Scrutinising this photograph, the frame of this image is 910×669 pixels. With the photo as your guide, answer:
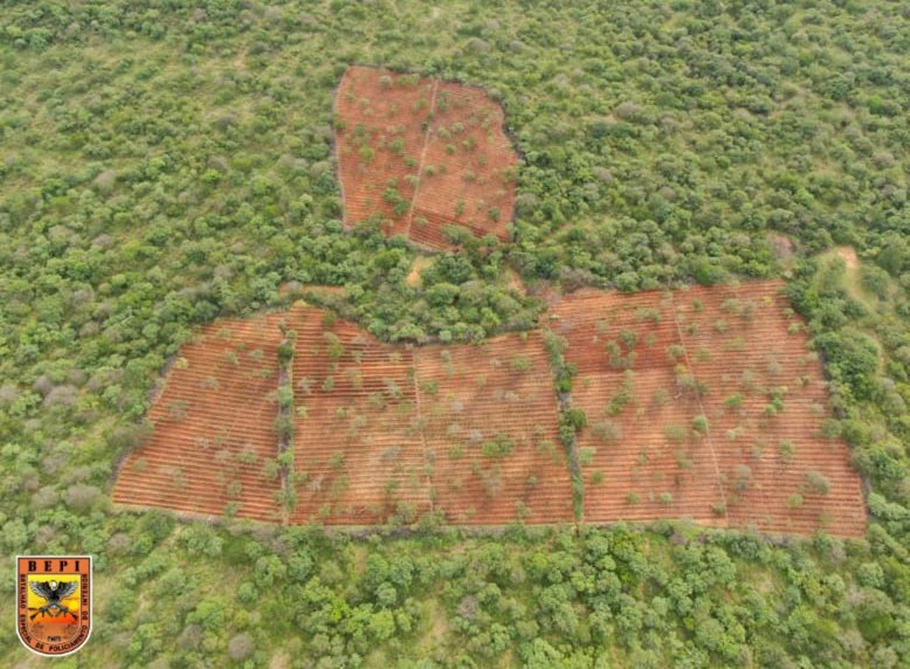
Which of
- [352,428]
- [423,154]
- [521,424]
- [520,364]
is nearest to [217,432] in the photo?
[352,428]

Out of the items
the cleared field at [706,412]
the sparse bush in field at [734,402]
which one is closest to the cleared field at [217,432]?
the cleared field at [706,412]

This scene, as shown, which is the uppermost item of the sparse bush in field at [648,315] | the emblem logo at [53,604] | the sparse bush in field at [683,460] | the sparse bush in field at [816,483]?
the sparse bush in field at [648,315]

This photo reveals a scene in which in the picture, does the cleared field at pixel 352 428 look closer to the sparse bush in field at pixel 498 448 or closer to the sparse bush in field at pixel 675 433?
the sparse bush in field at pixel 498 448

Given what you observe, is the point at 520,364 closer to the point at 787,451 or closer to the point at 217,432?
the point at 787,451

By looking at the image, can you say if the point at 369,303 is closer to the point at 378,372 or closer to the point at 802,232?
the point at 378,372

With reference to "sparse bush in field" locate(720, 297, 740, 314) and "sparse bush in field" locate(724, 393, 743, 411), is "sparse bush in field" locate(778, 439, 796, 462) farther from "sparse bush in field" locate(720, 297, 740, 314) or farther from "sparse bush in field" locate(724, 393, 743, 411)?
"sparse bush in field" locate(720, 297, 740, 314)

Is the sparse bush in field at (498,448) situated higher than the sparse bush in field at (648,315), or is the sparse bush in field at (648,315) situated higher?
the sparse bush in field at (648,315)
